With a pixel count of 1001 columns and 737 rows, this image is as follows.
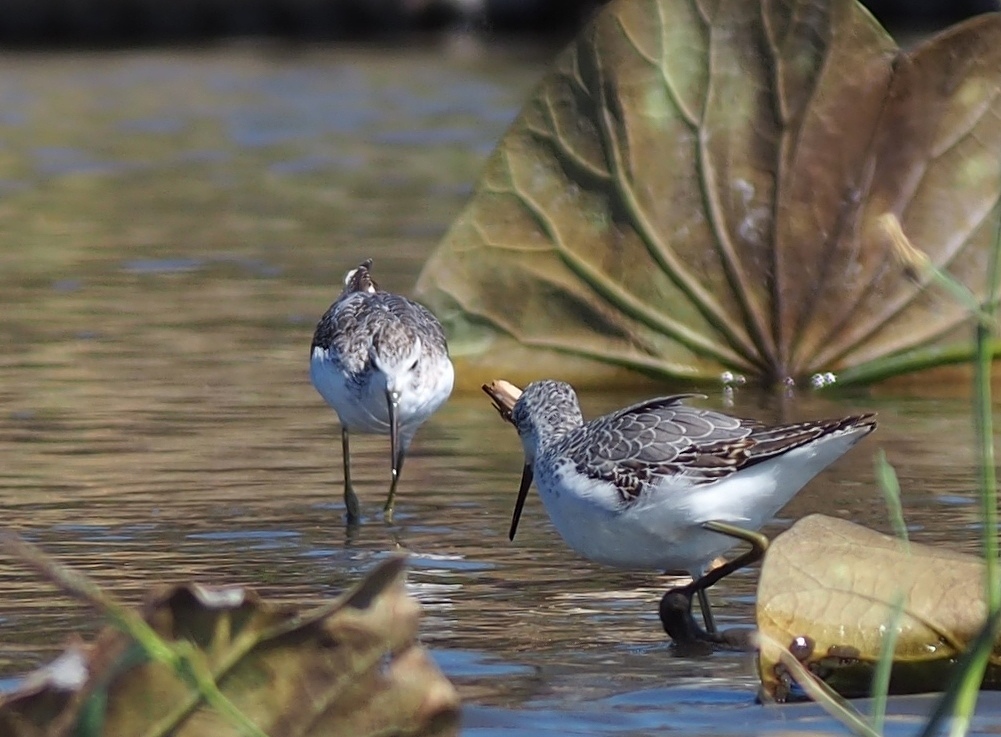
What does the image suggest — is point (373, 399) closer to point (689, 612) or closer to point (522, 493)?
point (522, 493)

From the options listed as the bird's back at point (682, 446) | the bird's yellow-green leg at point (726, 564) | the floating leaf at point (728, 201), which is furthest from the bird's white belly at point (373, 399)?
the bird's yellow-green leg at point (726, 564)

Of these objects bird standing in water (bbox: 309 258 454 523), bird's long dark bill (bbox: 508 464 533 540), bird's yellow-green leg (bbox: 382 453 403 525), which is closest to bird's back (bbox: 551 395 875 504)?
bird's long dark bill (bbox: 508 464 533 540)

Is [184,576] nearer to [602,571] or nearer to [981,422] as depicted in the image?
[602,571]

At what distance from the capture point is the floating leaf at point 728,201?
344 inches

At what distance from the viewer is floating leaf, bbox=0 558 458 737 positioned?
352 cm

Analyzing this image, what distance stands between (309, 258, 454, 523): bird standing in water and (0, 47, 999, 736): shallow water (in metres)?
0.23

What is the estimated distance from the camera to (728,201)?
348 inches

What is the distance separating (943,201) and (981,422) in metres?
5.79

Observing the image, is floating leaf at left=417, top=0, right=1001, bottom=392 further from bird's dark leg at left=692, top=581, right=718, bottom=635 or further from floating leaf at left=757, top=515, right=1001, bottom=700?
floating leaf at left=757, top=515, right=1001, bottom=700

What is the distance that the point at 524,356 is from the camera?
355 inches

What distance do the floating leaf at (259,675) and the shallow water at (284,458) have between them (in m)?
0.96

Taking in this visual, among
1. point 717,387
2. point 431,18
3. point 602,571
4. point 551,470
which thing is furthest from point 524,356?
point 431,18

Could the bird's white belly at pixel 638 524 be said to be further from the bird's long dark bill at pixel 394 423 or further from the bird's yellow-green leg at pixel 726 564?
the bird's long dark bill at pixel 394 423

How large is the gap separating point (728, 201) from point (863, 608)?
13.8 ft
